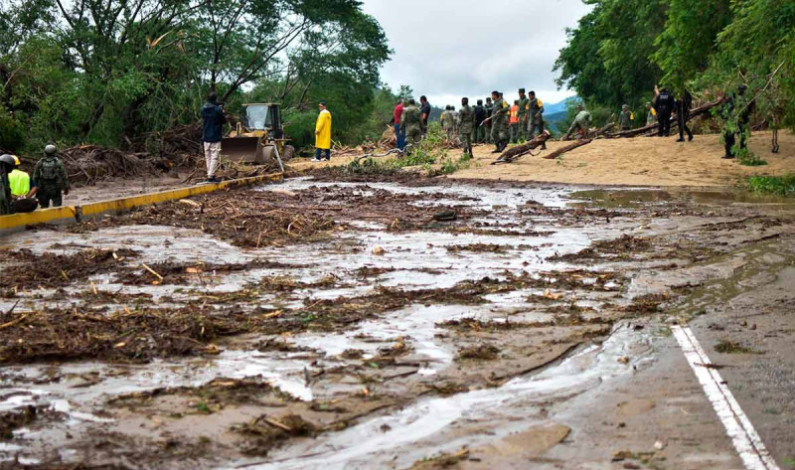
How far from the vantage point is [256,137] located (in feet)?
91.9

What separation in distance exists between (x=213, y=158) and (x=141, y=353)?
1621 cm

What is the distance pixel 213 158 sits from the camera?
70.9ft

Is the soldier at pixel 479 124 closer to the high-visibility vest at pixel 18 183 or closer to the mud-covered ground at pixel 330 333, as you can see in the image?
the mud-covered ground at pixel 330 333

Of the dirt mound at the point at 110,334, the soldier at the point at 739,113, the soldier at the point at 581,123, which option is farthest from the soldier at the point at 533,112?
the dirt mound at the point at 110,334

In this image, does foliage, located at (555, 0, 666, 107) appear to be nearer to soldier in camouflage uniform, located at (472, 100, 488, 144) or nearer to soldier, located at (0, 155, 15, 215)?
soldier in camouflage uniform, located at (472, 100, 488, 144)

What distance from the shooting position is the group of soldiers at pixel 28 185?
13211mm

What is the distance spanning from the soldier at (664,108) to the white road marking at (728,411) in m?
23.6

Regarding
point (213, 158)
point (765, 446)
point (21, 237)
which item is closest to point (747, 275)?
point (765, 446)

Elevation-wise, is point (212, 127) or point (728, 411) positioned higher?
point (212, 127)

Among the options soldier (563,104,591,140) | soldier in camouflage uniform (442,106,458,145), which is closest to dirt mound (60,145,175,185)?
soldier in camouflage uniform (442,106,458,145)

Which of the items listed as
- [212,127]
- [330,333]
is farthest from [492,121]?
[330,333]

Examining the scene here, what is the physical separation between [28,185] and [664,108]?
69.0ft

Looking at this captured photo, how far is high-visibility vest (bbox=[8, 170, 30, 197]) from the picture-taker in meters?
14.9

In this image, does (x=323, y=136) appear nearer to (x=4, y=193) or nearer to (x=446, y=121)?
(x=446, y=121)
